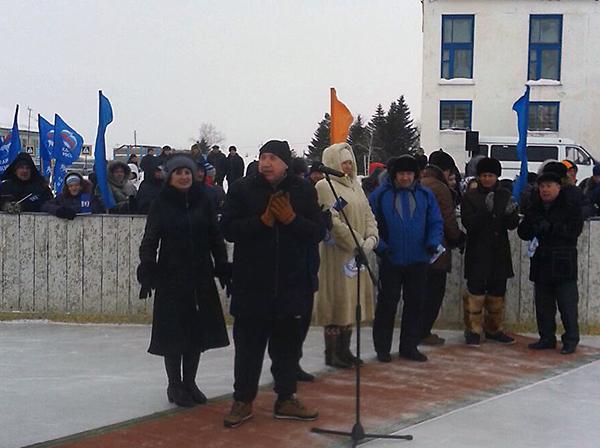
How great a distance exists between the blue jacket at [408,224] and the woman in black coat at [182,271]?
189 cm

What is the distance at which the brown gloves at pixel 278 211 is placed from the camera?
5.16 meters

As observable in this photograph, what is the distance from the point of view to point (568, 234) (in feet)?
25.0

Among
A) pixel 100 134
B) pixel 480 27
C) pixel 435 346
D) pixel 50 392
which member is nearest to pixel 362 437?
pixel 50 392

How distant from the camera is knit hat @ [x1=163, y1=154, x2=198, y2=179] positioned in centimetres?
576

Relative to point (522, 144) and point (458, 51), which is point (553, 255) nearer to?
point (522, 144)

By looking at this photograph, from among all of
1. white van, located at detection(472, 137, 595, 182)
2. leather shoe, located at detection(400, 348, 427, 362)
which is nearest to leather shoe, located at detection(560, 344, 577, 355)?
leather shoe, located at detection(400, 348, 427, 362)

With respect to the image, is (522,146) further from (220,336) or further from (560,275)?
(220,336)

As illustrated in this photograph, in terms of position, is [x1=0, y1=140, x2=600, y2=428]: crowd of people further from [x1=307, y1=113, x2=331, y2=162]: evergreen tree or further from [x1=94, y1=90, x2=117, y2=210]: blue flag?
[x1=307, y1=113, x2=331, y2=162]: evergreen tree

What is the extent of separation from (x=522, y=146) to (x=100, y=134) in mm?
5202

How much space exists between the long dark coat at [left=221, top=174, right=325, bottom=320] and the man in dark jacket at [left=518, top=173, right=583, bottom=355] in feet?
10.0

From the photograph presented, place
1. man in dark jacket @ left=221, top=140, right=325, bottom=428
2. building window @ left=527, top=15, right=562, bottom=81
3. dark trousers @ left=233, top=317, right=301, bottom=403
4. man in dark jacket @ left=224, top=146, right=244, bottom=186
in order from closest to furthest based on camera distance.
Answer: man in dark jacket @ left=221, top=140, right=325, bottom=428 < dark trousers @ left=233, top=317, right=301, bottom=403 < man in dark jacket @ left=224, top=146, right=244, bottom=186 < building window @ left=527, top=15, right=562, bottom=81

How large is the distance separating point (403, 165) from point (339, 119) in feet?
6.29

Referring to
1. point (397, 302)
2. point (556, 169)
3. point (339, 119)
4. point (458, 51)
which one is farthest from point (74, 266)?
point (458, 51)

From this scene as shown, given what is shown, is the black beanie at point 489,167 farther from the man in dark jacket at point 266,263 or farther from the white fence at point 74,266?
the man in dark jacket at point 266,263
